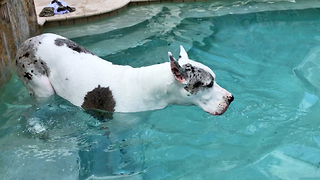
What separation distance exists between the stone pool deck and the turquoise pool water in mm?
2152

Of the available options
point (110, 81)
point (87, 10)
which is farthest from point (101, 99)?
point (87, 10)

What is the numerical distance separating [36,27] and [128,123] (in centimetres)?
452

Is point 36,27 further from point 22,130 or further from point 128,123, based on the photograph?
point 128,123

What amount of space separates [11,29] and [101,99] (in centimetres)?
285

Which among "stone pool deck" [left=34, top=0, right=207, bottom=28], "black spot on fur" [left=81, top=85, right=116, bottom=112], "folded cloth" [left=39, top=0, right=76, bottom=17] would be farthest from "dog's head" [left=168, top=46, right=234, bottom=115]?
"folded cloth" [left=39, top=0, right=76, bottom=17]

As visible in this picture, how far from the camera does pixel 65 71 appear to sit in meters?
4.08

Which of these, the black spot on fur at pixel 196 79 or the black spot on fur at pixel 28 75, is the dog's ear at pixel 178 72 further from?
the black spot on fur at pixel 28 75

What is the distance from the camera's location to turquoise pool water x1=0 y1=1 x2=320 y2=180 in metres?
3.79

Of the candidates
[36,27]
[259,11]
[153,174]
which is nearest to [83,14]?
[36,27]

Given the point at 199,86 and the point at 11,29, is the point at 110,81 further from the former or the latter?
the point at 11,29

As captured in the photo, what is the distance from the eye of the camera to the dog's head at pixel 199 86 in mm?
3578

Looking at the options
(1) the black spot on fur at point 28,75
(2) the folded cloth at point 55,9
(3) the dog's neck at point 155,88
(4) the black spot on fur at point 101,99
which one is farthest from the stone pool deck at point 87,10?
(3) the dog's neck at point 155,88

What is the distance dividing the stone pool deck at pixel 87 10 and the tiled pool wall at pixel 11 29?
1.17 meters

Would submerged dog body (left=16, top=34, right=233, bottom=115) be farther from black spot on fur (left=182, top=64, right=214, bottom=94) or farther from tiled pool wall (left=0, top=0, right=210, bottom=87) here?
tiled pool wall (left=0, top=0, right=210, bottom=87)
